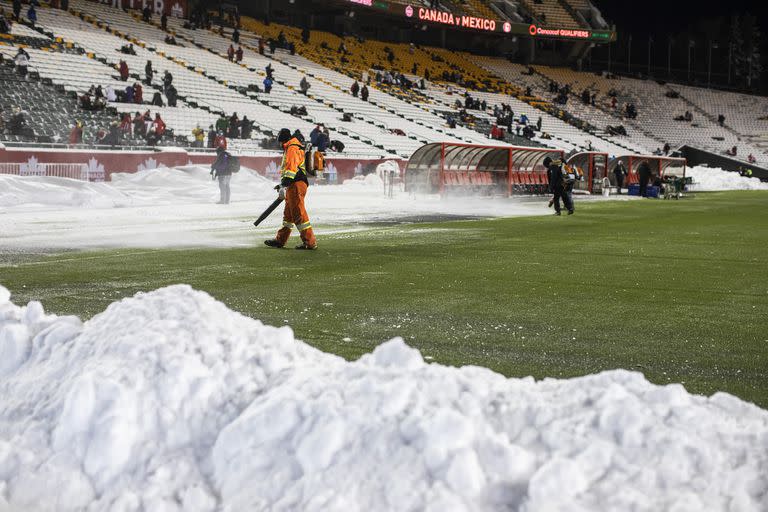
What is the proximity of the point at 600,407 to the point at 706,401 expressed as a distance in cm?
58

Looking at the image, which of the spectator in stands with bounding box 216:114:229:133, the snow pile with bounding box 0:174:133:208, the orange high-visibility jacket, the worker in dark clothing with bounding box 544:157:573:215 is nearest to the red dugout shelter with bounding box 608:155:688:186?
the worker in dark clothing with bounding box 544:157:573:215

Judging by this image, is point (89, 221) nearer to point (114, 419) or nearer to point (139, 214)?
point (139, 214)

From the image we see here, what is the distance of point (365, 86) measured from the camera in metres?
47.8

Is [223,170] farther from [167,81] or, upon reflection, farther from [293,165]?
[167,81]

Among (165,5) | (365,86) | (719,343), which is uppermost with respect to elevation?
(165,5)

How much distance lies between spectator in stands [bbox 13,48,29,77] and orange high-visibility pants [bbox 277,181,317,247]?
20.9 metres

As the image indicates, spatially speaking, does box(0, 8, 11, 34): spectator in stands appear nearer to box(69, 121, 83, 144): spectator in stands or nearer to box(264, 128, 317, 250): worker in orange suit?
box(69, 121, 83, 144): spectator in stands

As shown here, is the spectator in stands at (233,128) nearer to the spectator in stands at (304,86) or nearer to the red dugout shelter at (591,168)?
the spectator in stands at (304,86)

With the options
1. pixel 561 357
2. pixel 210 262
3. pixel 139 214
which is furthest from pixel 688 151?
pixel 561 357

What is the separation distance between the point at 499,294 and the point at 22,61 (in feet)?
87.7

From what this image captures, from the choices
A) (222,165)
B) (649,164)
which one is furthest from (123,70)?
(649,164)

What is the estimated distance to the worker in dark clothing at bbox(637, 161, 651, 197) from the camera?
117 feet

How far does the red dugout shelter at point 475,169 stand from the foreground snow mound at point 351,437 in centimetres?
2605

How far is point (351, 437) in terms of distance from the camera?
3.13m
